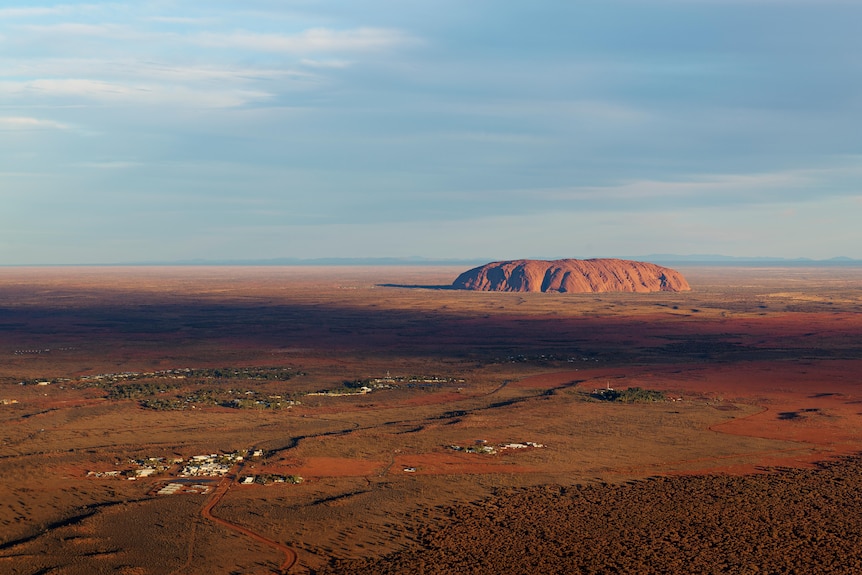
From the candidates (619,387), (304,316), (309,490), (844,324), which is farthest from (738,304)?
(309,490)

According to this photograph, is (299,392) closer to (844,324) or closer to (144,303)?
(844,324)

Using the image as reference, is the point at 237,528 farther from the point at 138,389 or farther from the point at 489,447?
the point at 138,389

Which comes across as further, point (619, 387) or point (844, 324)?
point (844, 324)

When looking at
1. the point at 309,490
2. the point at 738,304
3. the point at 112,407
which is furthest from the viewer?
the point at 738,304

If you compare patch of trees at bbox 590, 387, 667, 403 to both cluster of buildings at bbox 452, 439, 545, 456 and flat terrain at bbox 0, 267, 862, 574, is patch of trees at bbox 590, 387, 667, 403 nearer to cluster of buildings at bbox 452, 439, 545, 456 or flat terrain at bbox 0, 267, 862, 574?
flat terrain at bbox 0, 267, 862, 574

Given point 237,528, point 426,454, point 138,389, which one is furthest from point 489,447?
point 138,389

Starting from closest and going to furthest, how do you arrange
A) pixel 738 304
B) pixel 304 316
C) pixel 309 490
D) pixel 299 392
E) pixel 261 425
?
pixel 309 490, pixel 261 425, pixel 299 392, pixel 304 316, pixel 738 304
